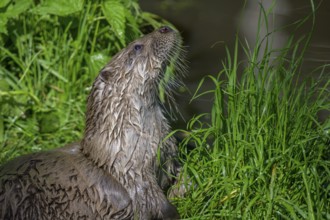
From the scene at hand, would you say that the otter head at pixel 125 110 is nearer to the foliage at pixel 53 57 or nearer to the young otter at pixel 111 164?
the young otter at pixel 111 164

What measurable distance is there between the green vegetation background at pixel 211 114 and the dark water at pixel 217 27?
0.24 meters

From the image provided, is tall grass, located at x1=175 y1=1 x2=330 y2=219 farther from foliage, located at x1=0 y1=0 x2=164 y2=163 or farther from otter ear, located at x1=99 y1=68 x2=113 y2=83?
foliage, located at x1=0 y1=0 x2=164 y2=163

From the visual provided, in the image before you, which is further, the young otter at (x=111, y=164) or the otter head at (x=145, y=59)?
the otter head at (x=145, y=59)

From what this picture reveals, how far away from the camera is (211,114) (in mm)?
4422

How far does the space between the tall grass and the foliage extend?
1242 mm

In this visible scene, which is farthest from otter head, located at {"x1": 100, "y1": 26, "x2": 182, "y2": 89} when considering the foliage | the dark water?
the dark water

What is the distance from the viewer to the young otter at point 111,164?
12.5 feet

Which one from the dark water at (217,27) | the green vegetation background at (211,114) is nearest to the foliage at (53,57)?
the green vegetation background at (211,114)

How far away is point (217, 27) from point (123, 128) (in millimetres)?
2508

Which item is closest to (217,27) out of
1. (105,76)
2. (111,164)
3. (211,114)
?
(211,114)

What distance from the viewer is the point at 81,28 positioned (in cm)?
533

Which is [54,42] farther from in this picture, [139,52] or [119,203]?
[119,203]

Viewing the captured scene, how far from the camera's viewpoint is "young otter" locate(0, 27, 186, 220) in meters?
3.82

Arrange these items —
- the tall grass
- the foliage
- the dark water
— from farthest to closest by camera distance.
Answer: the dark water, the foliage, the tall grass
